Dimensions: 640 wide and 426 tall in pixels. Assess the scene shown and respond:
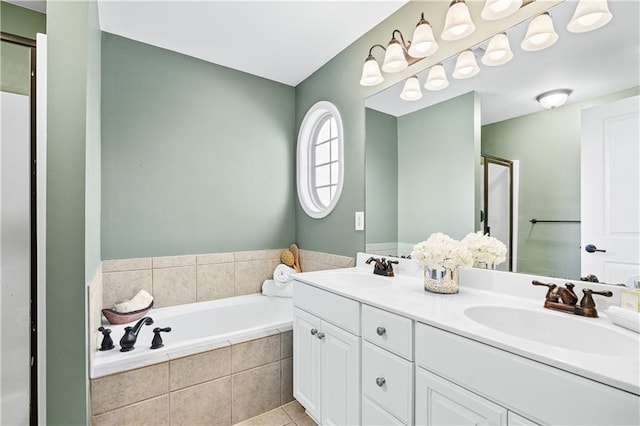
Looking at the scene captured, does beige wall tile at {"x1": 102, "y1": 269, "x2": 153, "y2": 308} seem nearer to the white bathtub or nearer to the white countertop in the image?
the white bathtub

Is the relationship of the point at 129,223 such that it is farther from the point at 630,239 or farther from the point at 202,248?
the point at 630,239

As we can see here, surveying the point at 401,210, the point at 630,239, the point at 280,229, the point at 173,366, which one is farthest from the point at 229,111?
the point at 630,239

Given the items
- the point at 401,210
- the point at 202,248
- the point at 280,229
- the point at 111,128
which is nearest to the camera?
the point at 401,210

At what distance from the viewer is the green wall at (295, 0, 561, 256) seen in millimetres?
1711

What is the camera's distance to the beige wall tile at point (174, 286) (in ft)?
7.52

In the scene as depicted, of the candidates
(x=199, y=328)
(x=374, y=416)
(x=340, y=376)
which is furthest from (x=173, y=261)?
(x=374, y=416)

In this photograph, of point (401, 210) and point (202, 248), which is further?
point (202, 248)

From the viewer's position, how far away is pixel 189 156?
2.43 meters

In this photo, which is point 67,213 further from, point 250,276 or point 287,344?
point 250,276

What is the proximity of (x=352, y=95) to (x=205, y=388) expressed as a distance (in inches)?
84.7

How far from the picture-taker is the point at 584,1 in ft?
3.77

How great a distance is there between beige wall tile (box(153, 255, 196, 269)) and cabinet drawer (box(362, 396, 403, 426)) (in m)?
1.70

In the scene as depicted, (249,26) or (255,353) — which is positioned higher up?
(249,26)

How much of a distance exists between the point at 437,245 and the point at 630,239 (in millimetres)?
649
